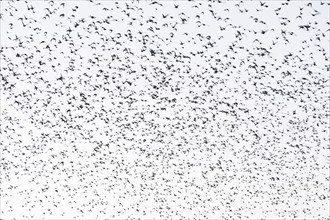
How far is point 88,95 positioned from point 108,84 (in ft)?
1.57

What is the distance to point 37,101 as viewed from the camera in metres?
12.2

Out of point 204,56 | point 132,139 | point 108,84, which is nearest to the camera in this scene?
point 204,56

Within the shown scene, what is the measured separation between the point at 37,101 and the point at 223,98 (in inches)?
156

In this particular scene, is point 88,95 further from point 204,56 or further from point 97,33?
point 204,56

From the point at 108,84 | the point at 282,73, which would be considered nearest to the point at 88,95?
the point at 108,84

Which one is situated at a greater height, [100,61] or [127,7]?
[127,7]

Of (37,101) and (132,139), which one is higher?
(37,101)

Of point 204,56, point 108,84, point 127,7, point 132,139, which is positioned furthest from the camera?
point 132,139

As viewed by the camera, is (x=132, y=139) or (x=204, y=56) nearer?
(x=204, y=56)

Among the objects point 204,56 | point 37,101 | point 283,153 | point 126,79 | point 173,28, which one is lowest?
point 283,153

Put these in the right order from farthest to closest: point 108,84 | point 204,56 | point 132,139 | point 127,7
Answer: point 132,139, point 108,84, point 204,56, point 127,7

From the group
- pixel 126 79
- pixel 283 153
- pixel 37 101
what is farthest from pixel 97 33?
pixel 283 153

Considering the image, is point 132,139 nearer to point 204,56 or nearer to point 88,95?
point 88,95

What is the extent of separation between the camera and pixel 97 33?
10672mm
